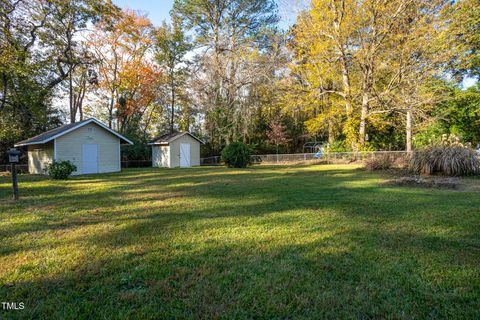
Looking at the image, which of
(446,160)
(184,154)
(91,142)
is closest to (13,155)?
(91,142)

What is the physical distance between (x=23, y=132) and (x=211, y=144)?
13527 millimetres

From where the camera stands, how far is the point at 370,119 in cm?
1955

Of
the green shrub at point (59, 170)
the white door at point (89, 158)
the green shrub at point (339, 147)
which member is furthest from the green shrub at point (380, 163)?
the white door at point (89, 158)

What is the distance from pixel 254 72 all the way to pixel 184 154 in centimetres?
834

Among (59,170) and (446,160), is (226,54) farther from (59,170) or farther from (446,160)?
(446,160)

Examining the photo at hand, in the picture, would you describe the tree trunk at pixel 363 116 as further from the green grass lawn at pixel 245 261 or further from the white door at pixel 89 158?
the white door at pixel 89 158

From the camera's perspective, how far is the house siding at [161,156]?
65.0 feet

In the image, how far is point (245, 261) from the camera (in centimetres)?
275

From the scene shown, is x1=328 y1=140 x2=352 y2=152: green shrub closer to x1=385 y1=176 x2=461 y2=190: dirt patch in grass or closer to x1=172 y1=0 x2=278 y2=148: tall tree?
x1=172 y1=0 x2=278 y2=148: tall tree

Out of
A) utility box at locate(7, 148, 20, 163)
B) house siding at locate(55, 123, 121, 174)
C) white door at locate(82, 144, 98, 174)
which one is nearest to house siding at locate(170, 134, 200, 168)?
house siding at locate(55, 123, 121, 174)

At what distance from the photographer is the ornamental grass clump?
8.98 m

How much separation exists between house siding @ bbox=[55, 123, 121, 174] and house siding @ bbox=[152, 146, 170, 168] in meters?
3.96

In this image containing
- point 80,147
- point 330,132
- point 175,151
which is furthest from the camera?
point 330,132

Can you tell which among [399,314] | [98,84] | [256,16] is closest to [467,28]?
[256,16]
